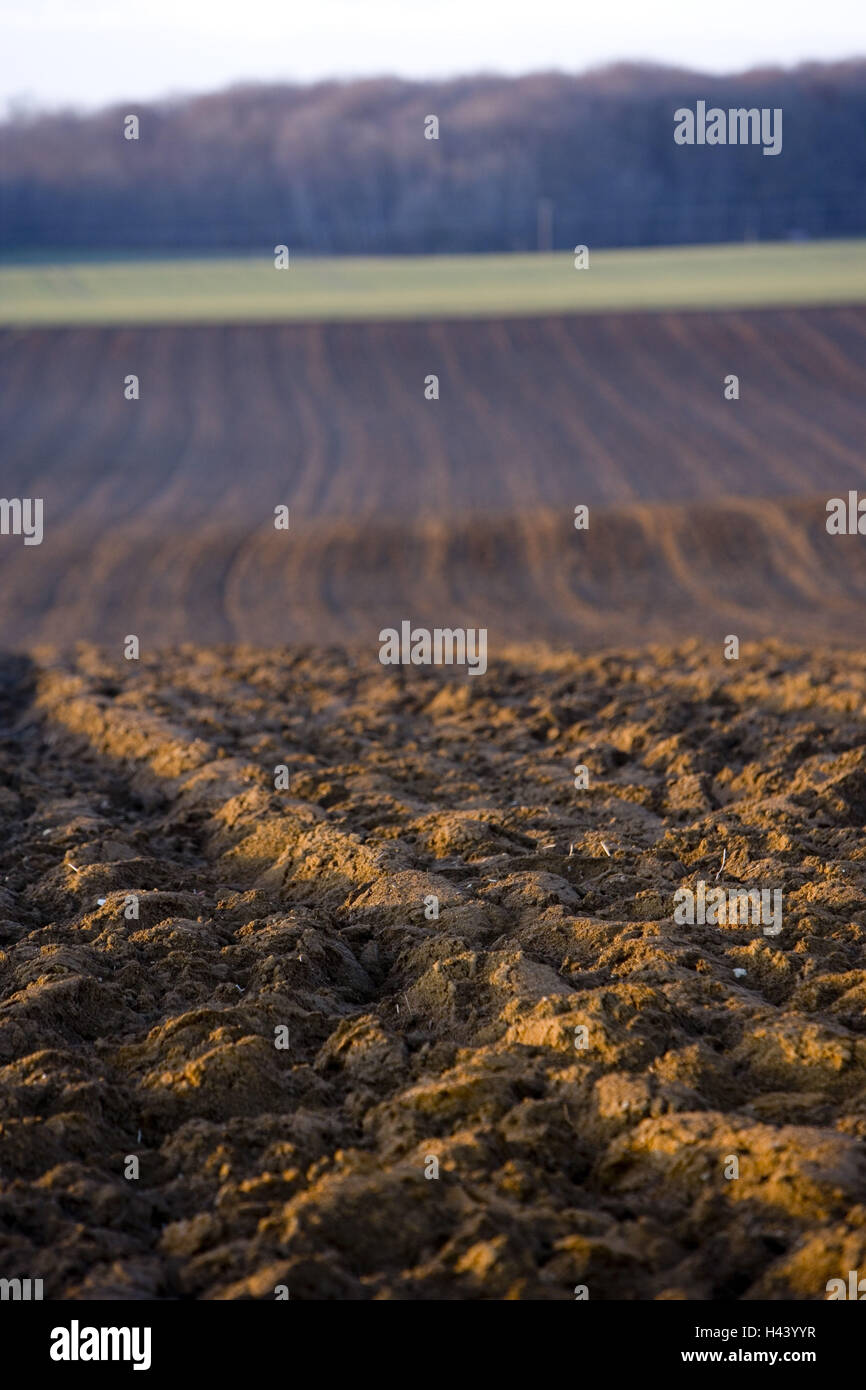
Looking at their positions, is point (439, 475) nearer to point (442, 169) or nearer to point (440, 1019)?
point (440, 1019)

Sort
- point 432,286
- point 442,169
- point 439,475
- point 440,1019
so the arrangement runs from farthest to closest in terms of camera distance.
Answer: point 442,169, point 432,286, point 439,475, point 440,1019

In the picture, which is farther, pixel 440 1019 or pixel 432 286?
pixel 432 286

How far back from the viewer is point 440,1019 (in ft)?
16.0

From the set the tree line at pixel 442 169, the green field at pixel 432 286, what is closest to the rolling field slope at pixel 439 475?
the green field at pixel 432 286

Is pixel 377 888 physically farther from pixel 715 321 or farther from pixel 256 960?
pixel 715 321

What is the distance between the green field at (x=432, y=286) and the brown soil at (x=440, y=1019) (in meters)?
29.1

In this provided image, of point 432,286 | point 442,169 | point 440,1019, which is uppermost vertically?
point 442,169

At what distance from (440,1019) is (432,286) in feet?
124

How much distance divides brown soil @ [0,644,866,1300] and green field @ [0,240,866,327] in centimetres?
2911

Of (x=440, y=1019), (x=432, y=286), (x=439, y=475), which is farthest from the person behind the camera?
(x=432, y=286)

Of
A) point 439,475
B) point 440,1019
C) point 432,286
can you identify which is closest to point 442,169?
point 432,286
